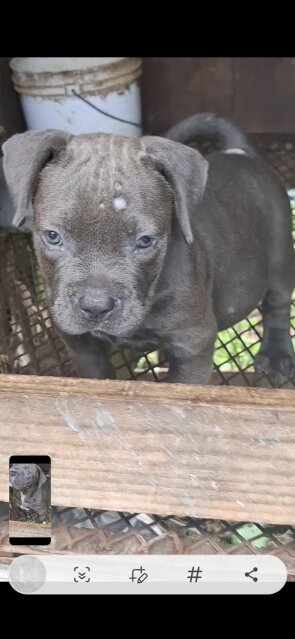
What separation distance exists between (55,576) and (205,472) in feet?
1.20

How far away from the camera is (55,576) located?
1.32 meters

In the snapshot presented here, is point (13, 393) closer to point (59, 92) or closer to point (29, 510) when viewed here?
point (29, 510)

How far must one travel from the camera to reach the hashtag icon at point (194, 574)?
1.29m

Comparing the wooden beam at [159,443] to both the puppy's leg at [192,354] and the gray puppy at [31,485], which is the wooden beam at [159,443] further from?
the puppy's leg at [192,354]

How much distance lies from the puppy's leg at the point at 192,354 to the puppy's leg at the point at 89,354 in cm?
18

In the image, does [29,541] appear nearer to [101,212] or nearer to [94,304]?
[94,304]

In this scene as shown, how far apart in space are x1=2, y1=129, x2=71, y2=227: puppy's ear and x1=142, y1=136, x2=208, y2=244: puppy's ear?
191 millimetres

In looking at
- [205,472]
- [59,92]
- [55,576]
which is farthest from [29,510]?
[59,92]

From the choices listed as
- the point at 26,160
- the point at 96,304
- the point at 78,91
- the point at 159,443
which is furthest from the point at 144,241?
the point at 78,91

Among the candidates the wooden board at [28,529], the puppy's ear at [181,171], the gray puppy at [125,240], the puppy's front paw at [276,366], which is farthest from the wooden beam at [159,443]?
the puppy's front paw at [276,366]

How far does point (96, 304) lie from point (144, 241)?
0.17 m

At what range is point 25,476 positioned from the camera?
125cm

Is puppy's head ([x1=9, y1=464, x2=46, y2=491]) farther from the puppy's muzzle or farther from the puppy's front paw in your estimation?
the puppy's front paw

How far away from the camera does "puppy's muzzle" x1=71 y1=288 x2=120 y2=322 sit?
4.25 ft
